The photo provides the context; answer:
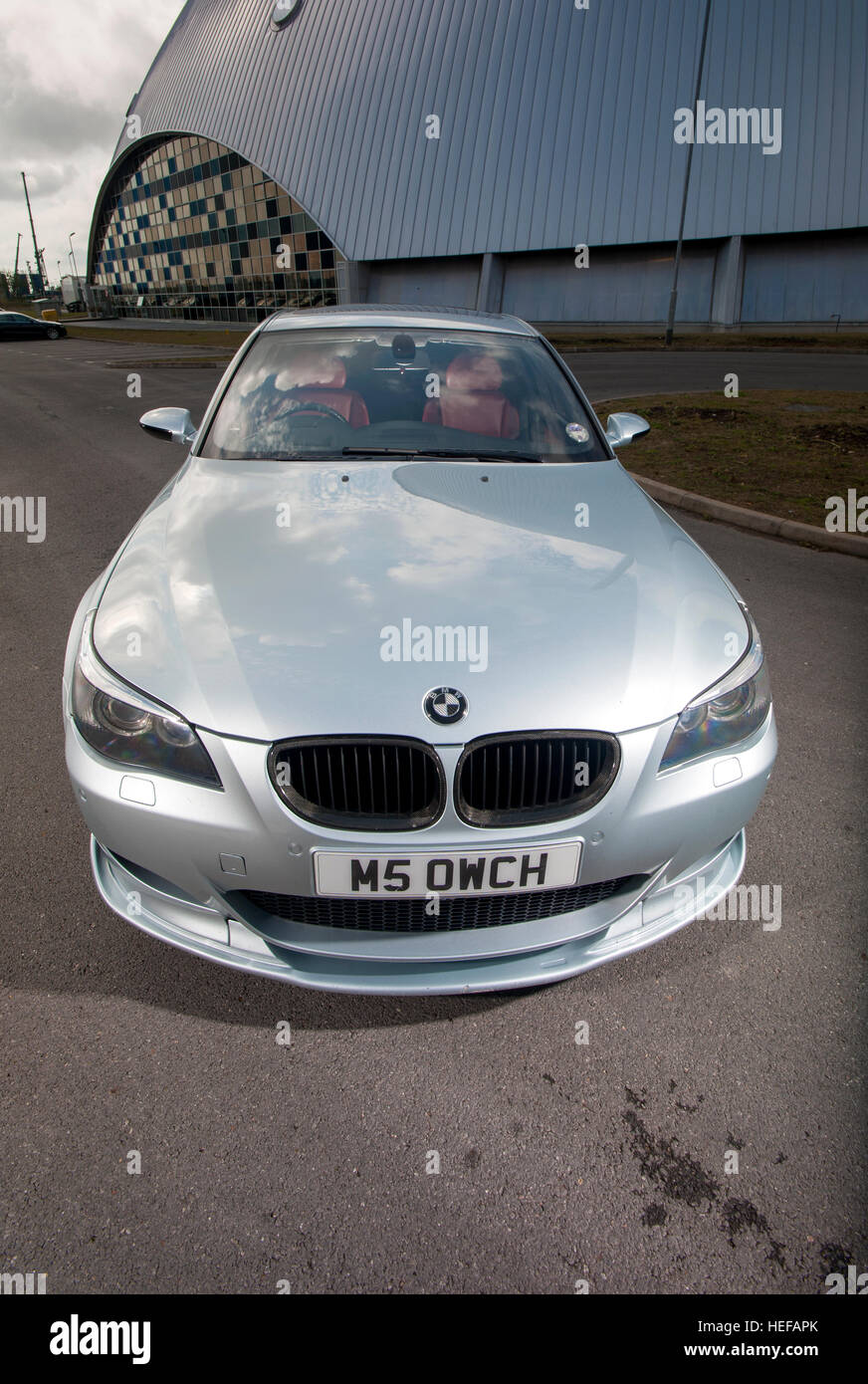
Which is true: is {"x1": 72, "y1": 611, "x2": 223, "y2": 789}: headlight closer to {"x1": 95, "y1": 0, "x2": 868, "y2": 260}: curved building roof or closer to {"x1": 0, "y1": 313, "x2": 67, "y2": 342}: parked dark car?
{"x1": 95, "y1": 0, "x2": 868, "y2": 260}: curved building roof

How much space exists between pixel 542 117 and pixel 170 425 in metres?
33.6

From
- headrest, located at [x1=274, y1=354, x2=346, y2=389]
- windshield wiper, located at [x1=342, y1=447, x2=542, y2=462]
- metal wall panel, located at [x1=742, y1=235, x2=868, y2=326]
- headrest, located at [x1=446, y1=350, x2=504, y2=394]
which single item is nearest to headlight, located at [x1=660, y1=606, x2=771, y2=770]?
windshield wiper, located at [x1=342, y1=447, x2=542, y2=462]

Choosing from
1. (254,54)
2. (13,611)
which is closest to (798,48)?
(254,54)

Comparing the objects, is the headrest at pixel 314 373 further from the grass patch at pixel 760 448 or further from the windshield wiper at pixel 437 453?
the grass patch at pixel 760 448

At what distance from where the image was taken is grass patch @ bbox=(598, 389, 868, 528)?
6590 mm

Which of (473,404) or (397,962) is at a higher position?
(473,404)

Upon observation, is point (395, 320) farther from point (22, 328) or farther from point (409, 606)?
point (22, 328)

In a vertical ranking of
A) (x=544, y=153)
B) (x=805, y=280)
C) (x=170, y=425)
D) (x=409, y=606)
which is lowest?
(x=409, y=606)

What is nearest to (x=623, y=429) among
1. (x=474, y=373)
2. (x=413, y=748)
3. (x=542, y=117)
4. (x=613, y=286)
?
(x=474, y=373)

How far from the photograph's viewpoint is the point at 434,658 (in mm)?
1750

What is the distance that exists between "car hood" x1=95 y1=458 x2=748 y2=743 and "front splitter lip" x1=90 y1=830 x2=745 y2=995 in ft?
1.56

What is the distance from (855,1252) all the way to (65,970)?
6.25 ft

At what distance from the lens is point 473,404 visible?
10.0 feet
